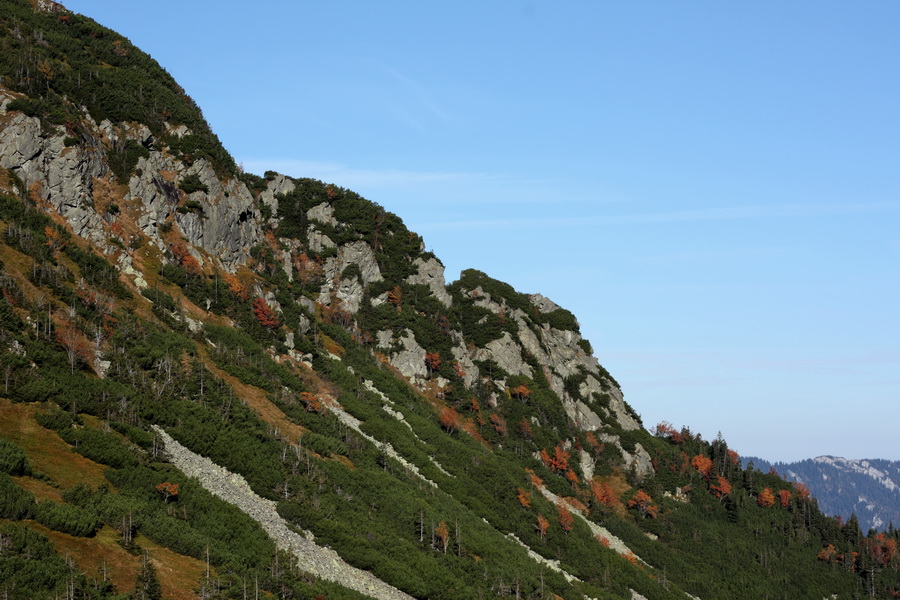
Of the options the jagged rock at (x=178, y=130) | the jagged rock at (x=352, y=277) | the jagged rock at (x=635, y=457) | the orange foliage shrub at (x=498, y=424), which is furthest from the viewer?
the jagged rock at (x=635, y=457)

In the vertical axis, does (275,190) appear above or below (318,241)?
above

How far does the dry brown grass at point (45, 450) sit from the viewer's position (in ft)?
177

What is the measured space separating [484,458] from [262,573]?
59.2 m

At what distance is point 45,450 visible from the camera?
185ft

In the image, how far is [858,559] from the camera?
141m

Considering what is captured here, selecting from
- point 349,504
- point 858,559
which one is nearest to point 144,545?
point 349,504

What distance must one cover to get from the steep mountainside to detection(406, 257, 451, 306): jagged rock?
0.44 m

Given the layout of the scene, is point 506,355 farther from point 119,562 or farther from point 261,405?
point 119,562

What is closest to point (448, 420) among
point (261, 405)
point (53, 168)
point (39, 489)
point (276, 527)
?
point (261, 405)

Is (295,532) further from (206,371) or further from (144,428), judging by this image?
(206,371)

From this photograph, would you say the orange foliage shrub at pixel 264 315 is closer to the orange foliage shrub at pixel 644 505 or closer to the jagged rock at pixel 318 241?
the jagged rock at pixel 318 241

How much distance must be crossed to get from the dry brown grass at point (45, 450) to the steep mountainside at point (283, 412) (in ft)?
0.83

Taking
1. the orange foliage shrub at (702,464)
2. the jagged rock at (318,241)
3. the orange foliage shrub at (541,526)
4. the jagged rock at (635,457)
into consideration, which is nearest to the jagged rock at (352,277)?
the jagged rock at (318,241)

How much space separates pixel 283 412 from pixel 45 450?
1274 inches
